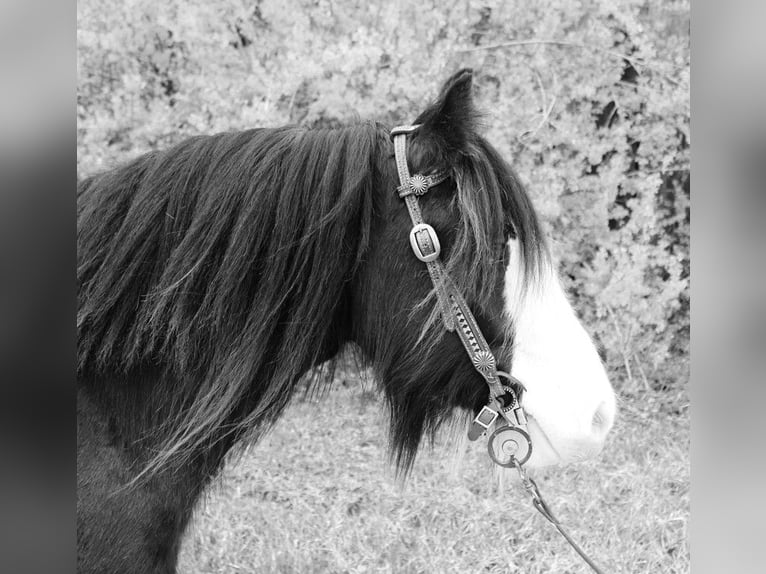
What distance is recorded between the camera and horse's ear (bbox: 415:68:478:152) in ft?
3.45

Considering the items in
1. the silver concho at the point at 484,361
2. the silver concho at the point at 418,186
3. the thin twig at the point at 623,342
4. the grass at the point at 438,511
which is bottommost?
the grass at the point at 438,511

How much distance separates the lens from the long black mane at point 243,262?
41.6 inches

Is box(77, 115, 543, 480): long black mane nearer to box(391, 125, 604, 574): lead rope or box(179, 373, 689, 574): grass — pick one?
box(391, 125, 604, 574): lead rope

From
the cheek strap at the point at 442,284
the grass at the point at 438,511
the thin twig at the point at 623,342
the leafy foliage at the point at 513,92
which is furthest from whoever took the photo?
the thin twig at the point at 623,342

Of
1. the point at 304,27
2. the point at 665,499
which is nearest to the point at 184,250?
the point at 304,27

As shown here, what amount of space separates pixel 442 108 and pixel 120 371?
757 millimetres

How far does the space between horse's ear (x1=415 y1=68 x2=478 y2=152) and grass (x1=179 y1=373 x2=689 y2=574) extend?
3.30 ft

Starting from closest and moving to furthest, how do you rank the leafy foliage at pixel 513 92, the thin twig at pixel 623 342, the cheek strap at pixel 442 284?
the cheek strap at pixel 442 284, the leafy foliage at pixel 513 92, the thin twig at pixel 623 342

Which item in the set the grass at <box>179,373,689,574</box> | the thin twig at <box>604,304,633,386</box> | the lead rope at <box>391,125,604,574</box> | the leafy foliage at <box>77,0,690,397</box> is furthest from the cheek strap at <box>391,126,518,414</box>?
the thin twig at <box>604,304,633,386</box>

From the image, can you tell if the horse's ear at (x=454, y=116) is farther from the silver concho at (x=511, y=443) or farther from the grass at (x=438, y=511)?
the grass at (x=438, y=511)

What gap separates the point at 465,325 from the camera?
3.46 feet

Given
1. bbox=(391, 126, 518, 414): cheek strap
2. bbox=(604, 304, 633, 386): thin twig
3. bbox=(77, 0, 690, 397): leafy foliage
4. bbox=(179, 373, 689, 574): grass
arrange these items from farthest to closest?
bbox=(604, 304, 633, 386): thin twig → bbox=(77, 0, 690, 397): leafy foliage → bbox=(179, 373, 689, 574): grass → bbox=(391, 126, 518, 414): cheek strap

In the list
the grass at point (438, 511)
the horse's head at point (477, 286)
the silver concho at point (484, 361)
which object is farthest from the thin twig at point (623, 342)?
the silver concho at point (484, 361)
